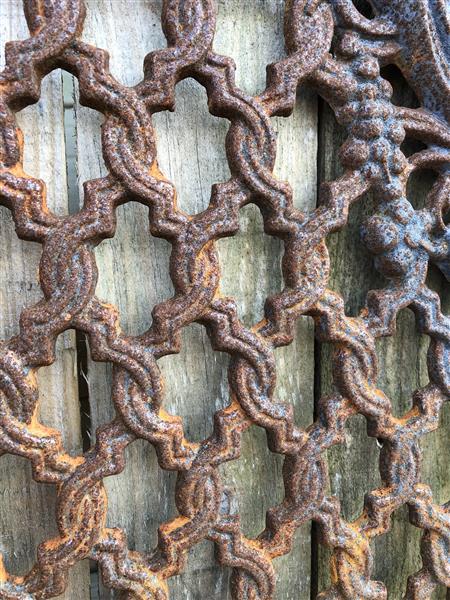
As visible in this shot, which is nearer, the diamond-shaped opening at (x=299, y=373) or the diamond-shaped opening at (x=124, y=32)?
the diamond-shaped opening at (x=124, y=32)

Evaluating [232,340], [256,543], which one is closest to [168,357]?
[232,340]

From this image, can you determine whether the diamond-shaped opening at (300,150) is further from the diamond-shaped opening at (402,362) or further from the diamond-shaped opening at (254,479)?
the diamond-shaped opening at (254,479)

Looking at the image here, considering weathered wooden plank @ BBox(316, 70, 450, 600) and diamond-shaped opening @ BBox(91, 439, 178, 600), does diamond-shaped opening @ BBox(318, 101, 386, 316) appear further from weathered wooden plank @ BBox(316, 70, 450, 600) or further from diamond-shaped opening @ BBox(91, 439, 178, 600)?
diamond-shaped opening @ BBox(91, 439, 178, 600)

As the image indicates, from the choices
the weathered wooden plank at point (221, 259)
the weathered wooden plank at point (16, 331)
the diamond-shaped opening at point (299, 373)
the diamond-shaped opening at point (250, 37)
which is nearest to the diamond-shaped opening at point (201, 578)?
the weathered wooden plank at point (221, 259)

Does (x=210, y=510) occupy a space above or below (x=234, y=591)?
above

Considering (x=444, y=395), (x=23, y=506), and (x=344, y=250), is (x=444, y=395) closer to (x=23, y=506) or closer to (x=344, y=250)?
(x=344, y=250)

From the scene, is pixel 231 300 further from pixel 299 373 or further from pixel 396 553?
pixel 396 553
